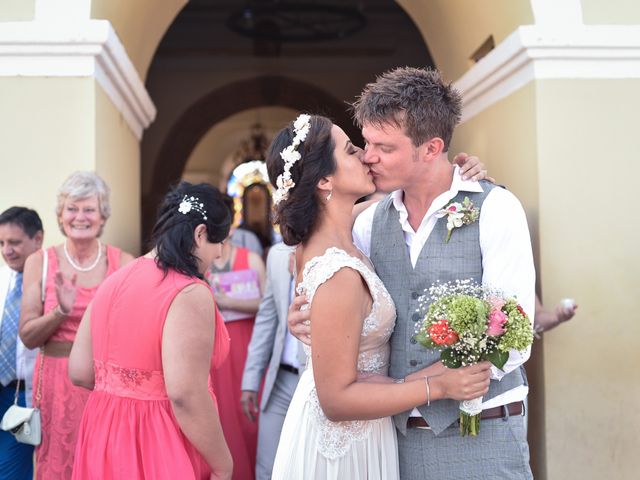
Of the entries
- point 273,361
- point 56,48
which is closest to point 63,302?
point 273,361

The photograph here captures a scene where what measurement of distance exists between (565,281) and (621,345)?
0.50 metres

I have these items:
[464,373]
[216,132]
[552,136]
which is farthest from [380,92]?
[216,132]

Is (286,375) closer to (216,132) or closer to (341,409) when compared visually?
(341,409)

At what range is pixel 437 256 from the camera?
284 centimetres

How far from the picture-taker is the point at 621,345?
4688 millimetres

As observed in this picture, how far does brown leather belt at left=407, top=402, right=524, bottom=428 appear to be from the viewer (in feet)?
9.12

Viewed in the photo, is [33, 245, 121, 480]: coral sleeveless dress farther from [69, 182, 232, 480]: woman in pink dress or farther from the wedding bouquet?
the wedding bouquet

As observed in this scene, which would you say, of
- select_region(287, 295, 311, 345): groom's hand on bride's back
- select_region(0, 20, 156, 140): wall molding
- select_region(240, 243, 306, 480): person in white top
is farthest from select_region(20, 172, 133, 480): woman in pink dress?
select_region(287, 295, 311, 345): groom's hand on bride's back

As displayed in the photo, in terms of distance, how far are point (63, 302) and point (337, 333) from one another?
1956 mm

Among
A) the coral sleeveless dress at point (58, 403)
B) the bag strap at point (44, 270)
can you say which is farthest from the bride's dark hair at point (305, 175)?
the bag strap at point (44, 270)

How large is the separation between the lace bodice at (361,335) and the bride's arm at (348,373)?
0.28ft

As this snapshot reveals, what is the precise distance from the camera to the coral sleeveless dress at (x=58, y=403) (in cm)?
414

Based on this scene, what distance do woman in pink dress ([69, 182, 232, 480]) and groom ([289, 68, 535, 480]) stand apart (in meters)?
0.42

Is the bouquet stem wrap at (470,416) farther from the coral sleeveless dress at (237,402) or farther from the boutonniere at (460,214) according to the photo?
the coral sleeveless dress at (237,402)
